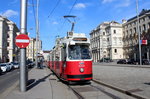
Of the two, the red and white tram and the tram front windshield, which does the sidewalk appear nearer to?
the red and white tram

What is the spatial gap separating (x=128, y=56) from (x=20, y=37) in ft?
267

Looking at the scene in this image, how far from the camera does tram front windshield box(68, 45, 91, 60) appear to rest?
1214 cm

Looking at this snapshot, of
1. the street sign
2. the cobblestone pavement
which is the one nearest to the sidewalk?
the street sign

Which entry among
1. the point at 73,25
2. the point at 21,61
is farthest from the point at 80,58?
the point at 73,25

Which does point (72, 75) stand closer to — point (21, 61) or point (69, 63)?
point (69, 63)

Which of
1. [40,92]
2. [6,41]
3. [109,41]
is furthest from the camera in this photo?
[109,41]

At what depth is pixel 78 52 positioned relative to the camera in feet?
40.3

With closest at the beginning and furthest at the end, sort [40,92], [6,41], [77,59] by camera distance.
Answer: [40,92] → [77,59] → [6,41]

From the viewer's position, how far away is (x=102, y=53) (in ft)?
327

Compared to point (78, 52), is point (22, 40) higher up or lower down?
higher up

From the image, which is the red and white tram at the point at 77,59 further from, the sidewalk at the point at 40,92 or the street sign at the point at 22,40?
the street sign at the point at 22,40

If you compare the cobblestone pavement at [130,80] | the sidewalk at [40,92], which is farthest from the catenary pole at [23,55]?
the cobblestone pavement at [130,80]

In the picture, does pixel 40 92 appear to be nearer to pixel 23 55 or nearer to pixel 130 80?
pixel 23 55

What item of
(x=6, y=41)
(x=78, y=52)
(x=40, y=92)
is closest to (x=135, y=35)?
(x=6, y=41)
